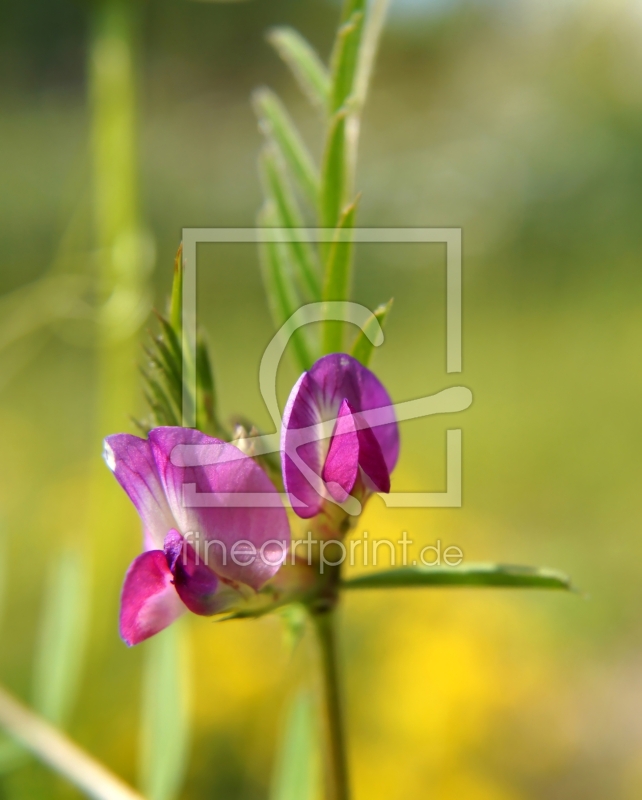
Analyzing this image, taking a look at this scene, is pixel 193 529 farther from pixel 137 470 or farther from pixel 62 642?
pixel 62 642

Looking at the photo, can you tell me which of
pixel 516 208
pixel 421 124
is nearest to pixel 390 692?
pixel 516 208

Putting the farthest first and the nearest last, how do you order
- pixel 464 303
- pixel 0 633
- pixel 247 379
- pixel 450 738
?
pixel 464 303 < pixel 247 379 < pixel 0 633 < pixel 450 738

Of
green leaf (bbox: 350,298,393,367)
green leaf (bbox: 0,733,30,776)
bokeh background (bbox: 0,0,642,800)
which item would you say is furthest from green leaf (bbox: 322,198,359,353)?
green leaf (bbox: 0,733,30,776)

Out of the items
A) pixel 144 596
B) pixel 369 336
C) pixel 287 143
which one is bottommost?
pixel 144 596

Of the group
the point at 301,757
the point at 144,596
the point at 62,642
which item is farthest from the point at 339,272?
the point at 62,642

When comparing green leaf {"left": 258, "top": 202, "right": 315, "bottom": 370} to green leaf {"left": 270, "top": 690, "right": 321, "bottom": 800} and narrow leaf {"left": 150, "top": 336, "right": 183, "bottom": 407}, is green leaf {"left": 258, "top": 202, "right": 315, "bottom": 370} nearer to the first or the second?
narrow leaf {"left": 150, "top": 336, "right": 183, "bottom": 407}

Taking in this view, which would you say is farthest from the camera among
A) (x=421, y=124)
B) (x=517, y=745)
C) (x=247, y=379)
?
(x=421, y=124)

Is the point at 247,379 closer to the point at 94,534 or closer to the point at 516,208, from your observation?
the point at 516,208

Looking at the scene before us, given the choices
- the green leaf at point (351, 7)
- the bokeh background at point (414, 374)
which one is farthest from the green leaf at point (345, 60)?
the bokeh background at point (414, 374)
